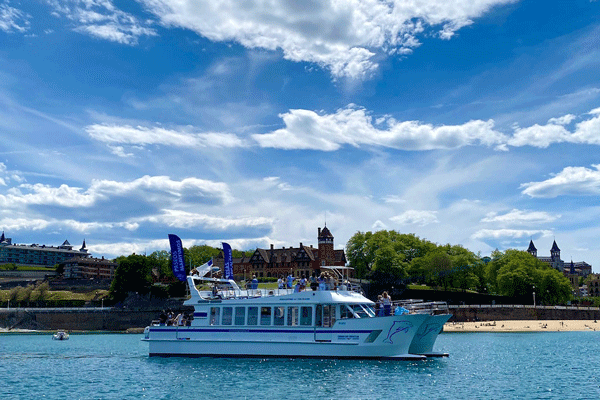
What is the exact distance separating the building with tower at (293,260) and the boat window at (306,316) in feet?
327

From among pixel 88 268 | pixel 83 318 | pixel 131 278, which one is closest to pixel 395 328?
pixel 131 278

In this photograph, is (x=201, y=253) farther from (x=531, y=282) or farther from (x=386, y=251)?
(x=531, y=282)

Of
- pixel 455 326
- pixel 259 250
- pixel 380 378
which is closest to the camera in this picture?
pixel 380 378

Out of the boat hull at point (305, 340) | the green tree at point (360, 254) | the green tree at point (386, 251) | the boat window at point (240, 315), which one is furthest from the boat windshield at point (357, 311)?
the green tree at point (360, 254)

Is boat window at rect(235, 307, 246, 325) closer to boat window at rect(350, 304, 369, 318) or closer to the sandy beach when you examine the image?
boat window at rect(350, 304, 369, 318)

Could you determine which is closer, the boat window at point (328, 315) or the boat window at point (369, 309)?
the boat window at point (328, 315)

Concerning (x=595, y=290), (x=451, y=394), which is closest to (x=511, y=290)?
(x=451, y=394)

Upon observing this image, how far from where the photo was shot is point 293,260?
140 meters

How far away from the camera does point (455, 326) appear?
3204 inches

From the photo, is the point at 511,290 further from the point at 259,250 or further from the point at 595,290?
the point at 595,290

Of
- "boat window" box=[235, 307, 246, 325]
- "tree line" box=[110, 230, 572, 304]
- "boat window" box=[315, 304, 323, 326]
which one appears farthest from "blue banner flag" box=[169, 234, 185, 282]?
"tree line" box=[110, 230, 572, 304]

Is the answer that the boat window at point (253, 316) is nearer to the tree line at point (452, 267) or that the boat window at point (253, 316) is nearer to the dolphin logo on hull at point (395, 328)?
the dolphin logo on hull at point (395, 328)

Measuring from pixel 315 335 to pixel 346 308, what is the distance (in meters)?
2.51

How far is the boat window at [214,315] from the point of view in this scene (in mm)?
38062
